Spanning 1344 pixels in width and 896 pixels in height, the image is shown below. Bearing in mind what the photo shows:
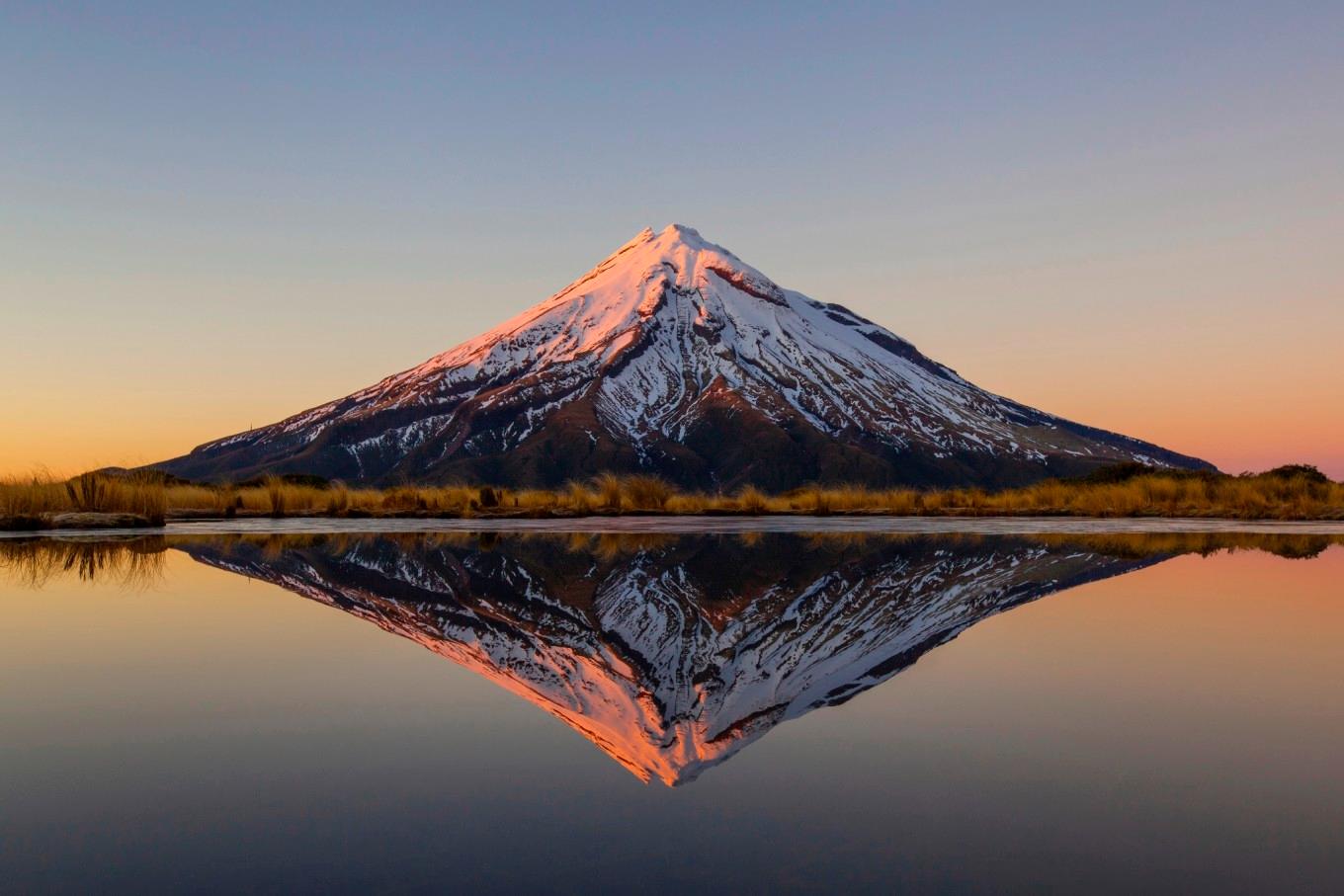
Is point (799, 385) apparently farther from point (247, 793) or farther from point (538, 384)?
point (247, 793)

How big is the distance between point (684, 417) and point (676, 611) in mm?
163927

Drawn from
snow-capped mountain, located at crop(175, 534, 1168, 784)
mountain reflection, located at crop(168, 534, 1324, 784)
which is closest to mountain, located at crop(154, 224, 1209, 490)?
mountain reflection, located at crop(168, 534, 1324, 784)

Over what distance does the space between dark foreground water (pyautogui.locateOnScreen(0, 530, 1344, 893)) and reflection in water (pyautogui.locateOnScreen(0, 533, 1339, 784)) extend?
0.19 feet

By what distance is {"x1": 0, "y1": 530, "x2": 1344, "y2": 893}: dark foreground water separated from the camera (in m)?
3.19

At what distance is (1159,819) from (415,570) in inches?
416

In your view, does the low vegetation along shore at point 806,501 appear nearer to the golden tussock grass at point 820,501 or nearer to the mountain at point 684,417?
the golden tussock grass at point 820,501

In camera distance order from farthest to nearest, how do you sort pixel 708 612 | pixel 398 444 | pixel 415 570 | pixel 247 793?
pixel 398 444, pixel 415 570, pixel 708 612, pixel 247 793

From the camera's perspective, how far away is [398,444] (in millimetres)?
176500

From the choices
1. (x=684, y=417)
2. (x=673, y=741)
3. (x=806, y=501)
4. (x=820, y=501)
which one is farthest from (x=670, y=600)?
(x=684, y=417)

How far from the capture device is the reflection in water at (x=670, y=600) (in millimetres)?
5527

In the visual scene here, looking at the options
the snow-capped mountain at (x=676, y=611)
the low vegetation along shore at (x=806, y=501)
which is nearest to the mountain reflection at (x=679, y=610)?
the snow-capped mountain at (x=676, y=611)

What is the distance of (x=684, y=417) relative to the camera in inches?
6811

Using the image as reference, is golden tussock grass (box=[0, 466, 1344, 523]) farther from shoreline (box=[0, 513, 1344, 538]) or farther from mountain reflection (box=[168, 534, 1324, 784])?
mountain reflection (box=[168, 534, 1324, 784])

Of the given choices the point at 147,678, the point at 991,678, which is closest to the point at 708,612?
the point at 991,678
